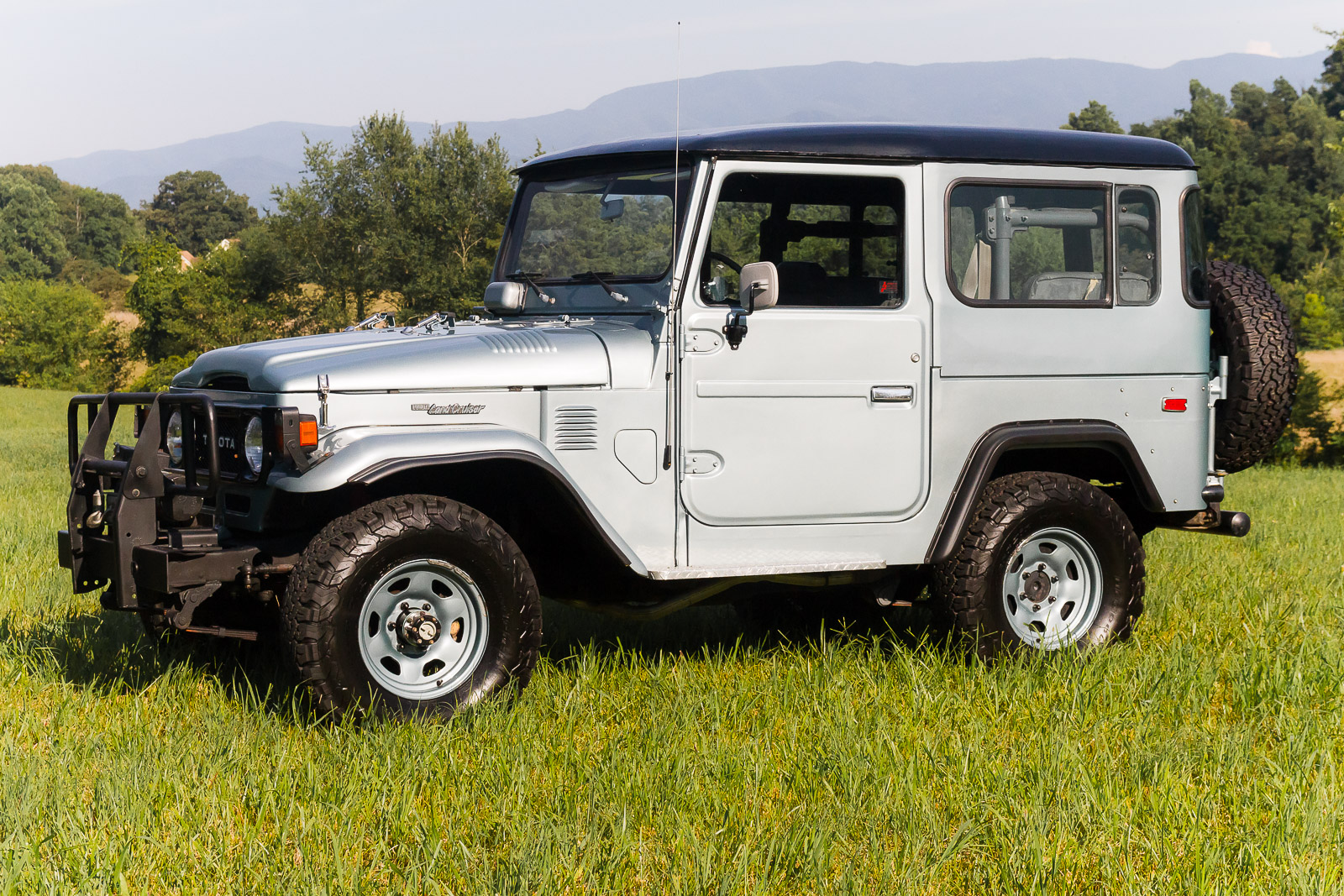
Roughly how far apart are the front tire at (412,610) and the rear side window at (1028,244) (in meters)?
2.37

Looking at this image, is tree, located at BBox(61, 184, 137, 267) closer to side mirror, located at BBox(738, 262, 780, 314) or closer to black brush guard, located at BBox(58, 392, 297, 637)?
black brush guard, located at BBox(58, 392, 297, 637)

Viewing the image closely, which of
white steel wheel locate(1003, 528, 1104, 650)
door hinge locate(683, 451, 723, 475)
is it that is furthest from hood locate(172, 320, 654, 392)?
white steel wheel locate(1003, 528, 1104, 650)

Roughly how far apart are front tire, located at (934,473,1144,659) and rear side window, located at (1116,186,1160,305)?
93 cm

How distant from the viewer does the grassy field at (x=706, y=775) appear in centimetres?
354

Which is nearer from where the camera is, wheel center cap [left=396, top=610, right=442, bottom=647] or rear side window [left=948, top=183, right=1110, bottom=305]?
wheel center cap [left=396, top=610, right=442, bottom=647]

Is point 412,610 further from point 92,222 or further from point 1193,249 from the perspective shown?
point 92,222

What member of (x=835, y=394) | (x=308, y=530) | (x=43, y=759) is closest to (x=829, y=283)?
(x=835, y=394)

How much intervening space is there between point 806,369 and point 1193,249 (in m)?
2.16

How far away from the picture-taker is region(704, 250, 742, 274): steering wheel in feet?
17.1

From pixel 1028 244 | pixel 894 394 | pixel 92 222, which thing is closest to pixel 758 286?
pixel 894 394

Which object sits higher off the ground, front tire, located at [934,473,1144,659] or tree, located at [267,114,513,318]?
tree, located at [267,114,513,318]

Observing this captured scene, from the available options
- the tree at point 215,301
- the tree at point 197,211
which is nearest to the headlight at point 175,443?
the tree at point 215,301

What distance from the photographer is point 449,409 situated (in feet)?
15.8

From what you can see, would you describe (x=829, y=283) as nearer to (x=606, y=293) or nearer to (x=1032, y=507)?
(x=606, y=293)
